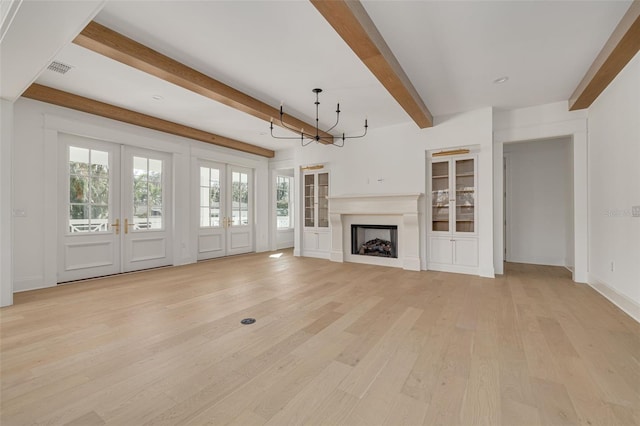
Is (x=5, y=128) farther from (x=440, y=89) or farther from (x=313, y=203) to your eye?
(x=440, y=89)

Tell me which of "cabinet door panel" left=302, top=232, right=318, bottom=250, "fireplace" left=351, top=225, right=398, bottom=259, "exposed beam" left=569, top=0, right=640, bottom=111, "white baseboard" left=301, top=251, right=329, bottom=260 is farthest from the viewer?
"cabinet door panel" left=302, top=232, right=318, bottom=250

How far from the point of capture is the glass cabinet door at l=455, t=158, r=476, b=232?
5.07 meters

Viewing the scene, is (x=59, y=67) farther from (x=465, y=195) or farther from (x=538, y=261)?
(x=538, y=261)

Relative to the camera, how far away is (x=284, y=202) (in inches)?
355

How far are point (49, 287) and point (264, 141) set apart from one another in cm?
479

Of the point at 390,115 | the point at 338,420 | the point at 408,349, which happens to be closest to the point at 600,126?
the point at 390,115

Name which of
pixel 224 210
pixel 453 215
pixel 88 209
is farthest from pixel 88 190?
pixel 453 215

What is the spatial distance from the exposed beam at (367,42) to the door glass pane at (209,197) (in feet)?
15.5

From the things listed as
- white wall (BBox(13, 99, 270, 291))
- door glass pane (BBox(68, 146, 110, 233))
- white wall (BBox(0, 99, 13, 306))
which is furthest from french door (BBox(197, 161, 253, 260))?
white wall (BBox(0, 99, 13, 306))

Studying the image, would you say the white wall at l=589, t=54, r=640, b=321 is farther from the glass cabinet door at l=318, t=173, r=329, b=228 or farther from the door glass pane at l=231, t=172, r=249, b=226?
the door glass pane at l=231, t=172, r=249, b=226

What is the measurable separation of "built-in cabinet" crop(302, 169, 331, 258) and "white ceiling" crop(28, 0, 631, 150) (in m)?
2.36

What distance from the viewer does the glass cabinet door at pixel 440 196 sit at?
5328mm

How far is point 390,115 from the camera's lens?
16.7 feet

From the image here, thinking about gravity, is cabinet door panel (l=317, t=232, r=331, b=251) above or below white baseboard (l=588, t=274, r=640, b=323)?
above
